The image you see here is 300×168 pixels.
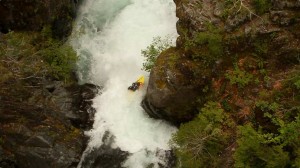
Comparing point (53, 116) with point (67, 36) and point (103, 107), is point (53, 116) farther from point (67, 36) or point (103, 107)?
point (67, 36)

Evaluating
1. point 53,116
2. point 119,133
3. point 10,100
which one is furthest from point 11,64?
point 119,133

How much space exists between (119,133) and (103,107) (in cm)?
127

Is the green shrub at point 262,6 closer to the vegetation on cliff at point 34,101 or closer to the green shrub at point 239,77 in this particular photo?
the green shrub at point 239,77

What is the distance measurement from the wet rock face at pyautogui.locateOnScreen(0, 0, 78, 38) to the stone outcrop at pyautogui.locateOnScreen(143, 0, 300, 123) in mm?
4175

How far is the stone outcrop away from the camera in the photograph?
12289mm

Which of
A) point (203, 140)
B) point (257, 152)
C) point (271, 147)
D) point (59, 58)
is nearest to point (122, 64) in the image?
point (59, 58)

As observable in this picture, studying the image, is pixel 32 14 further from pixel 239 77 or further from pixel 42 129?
pixel 239 77

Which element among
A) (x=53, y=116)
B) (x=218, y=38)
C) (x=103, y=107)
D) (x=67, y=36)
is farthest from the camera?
(x=67, y=36)

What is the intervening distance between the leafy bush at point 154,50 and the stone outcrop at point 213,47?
512 millimetres

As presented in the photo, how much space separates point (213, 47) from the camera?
12.6 metres

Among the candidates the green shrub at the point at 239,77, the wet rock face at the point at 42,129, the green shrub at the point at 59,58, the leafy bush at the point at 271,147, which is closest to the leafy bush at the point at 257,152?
the leafy bush at the point at 271,147

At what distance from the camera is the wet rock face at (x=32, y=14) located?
532 inches

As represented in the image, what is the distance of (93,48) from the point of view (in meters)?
15.7

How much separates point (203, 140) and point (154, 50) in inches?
152
